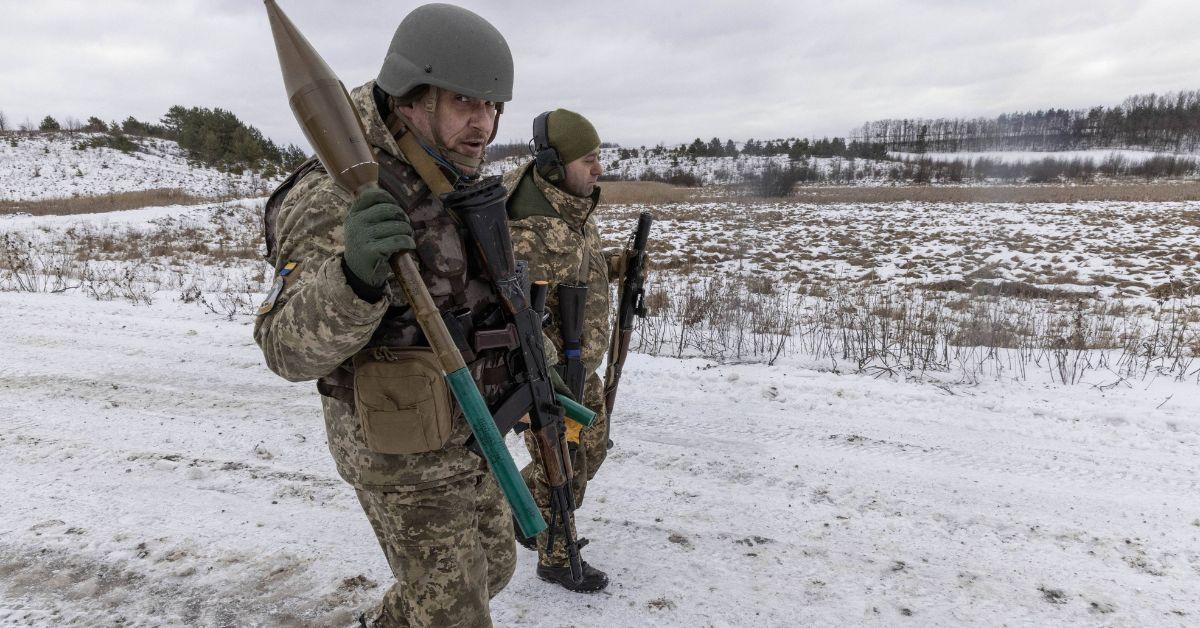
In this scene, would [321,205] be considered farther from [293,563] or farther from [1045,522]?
[1045,522]

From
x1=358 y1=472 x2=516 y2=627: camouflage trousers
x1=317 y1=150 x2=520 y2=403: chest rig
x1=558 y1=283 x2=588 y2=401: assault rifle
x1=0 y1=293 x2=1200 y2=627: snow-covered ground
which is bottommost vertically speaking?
x1=0 y1=293 x2=1200 y2=627: snow-covered ground

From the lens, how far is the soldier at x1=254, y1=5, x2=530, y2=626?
4.72ft

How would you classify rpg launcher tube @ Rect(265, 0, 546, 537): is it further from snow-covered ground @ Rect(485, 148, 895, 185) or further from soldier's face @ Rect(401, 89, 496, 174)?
snow-covered ground @ Rect(485, 148, 895, 185)

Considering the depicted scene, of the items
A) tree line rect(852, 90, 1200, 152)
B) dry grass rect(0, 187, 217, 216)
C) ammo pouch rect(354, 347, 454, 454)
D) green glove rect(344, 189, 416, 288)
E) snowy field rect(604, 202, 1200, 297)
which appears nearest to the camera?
green glove rect(344, 189, 416, 288)

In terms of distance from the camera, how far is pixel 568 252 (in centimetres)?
262

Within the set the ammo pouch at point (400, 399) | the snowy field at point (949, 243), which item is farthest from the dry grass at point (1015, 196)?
the ammo pouch at point (400, 399)

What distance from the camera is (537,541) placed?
2.80 meters

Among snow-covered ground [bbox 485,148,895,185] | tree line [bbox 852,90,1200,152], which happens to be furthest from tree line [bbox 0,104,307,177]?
tree line [bbox 852,90,1200,152]

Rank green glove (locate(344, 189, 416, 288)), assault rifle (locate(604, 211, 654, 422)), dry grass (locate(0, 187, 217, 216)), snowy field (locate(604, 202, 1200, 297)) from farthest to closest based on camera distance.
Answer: dry grass (locate(0, 187, 217, 216)) < snowy field (locate(604, 202, 1200, 297)) < assault rifle (locate(604, 211, 654, 422)) < green glove (locate(344, 189, 416, 288))

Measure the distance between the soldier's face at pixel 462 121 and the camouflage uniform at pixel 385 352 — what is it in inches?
6.0

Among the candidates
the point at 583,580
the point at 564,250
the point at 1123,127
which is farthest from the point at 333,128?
Result: the point at 1123,127

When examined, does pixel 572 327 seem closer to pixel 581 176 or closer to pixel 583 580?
pixel 581 176

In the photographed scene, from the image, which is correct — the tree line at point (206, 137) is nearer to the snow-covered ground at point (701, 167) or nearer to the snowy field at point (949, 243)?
the snow-covered ground at point (701, 167)

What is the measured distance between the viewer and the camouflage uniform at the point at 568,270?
8.45 feet
